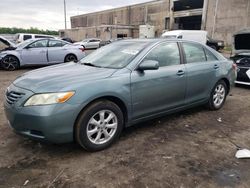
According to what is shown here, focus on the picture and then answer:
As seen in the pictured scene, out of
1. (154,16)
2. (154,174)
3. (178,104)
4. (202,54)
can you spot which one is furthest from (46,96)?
(154,16)

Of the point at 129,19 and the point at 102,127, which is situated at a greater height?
the point at 129,19

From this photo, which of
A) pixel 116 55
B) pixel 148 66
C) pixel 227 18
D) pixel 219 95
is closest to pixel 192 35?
pixel 227 18

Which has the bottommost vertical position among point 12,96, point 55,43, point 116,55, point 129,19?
point 12,96

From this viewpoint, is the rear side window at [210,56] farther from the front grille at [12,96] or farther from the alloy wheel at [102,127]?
the front grille at [12,96]

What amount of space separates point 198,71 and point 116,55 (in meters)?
1.55

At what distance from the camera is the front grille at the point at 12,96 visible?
3060mm

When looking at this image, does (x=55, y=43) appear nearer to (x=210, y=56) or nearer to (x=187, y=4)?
(x=210, y=56)

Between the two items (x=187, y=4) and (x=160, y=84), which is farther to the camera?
(x=187, y=4)

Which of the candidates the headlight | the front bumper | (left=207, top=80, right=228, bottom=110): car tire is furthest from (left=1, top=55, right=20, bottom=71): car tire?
(left=207, top=80, right=228, bottom=110): car tire

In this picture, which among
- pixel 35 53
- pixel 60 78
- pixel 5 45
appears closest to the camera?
pixel 60 78

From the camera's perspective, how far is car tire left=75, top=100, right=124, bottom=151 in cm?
307

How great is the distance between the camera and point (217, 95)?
200 inches

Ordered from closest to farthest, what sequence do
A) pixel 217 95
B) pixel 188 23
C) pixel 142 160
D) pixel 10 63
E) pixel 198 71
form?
1. pixel 142 160
2. pixel 198 71
3. pixel 217 95
4. pixel 10 63
5. pixel 188 23

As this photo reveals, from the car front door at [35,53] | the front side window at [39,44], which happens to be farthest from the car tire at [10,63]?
the front side window at [39,44]
